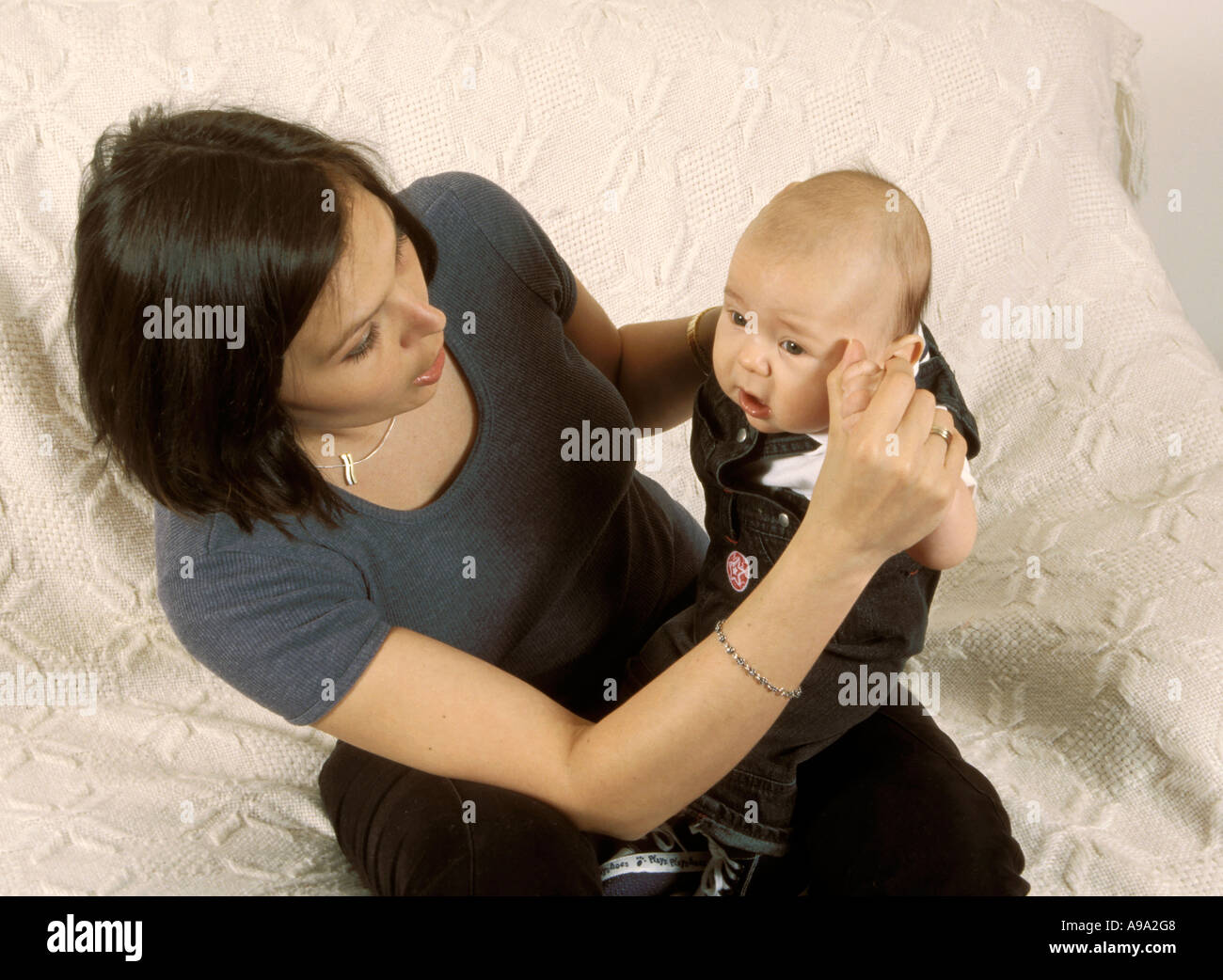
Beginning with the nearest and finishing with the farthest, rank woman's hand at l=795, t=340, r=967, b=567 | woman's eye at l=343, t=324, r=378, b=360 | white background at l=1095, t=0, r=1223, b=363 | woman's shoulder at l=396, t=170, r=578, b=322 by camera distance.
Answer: woman's hand at l=795, t=340, r=967, b=567
woman's eye at l=343, t=324, r=378, b=360
woman's shoulder at l=396, t=170, r=578, b=322
white background at l=1095, t=0, r=1223, b=363

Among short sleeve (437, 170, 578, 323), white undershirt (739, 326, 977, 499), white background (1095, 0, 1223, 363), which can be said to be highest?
white background (1095, 0, 1223, 363)

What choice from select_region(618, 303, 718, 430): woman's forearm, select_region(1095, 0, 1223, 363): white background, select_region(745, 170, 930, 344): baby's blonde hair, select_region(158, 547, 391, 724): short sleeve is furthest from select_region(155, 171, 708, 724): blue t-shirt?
select_region(1095, 0, 1223, 363): white background

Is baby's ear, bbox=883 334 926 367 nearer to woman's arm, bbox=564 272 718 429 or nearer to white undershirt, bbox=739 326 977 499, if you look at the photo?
white undershirt, bbox=739 326 977 499

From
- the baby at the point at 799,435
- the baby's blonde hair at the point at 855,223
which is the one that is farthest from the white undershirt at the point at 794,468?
the baby's blonde hair at the point at 855,223

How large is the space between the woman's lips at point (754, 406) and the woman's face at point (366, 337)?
A: 0.88 feet

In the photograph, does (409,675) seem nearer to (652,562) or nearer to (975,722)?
(652,562)

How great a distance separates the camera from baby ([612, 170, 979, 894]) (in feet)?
2.76

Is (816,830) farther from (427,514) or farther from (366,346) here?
(366,346)

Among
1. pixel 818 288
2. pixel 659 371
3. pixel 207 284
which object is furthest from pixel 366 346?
pixel 659 371

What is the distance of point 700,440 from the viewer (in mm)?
1109

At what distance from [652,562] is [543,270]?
367 millimetres

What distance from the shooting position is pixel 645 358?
1.28 meters
